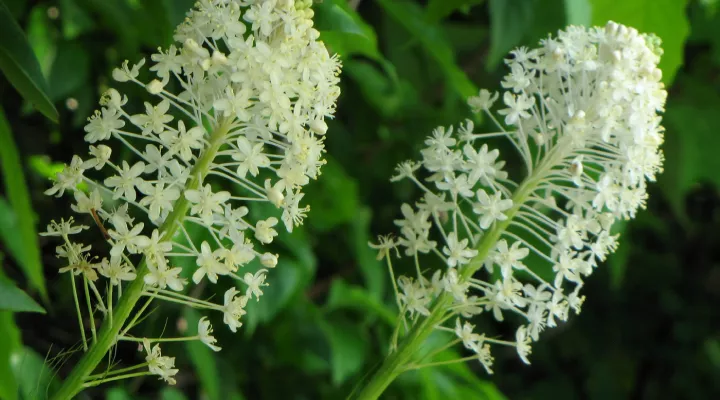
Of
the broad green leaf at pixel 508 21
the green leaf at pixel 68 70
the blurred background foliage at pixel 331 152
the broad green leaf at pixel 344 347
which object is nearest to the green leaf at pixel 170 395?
the blurred background foliage at pixel 331 152

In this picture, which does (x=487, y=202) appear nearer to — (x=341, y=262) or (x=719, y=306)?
(x=341, y=262)

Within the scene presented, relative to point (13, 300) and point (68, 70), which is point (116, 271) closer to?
point (13, 300)

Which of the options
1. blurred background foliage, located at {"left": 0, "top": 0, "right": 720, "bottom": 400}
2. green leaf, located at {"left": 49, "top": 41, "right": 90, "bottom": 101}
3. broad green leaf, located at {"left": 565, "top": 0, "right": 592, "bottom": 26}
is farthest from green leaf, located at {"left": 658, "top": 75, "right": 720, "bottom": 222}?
green leaf, located at {"left": 49, "top": 41, "right": 90, "bottom": 101}

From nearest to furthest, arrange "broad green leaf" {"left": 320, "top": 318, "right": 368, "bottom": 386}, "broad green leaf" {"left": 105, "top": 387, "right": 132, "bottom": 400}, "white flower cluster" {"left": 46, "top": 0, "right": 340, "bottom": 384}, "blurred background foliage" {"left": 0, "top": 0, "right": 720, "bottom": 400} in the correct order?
1. "white flower cluster" {"left": 46, "top": 0, "right": 340, "bottom": 384}
2. "blurred background foliage" {"left": 0, "top": 0, "right": 720, "bottom": 400}
3. "broad green leaf" {"left": 105, "top": 387, "right": 132, "bottom": 400}
4. "broad green leaf" {"left": 320, "top": 318, "right": 368, "bottom": 386}

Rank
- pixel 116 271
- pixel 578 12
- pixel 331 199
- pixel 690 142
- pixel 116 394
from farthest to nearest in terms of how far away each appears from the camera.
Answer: pixel 690 142 < pixel 331 199 < pixel 116 394 < pixel 578 12 < pixel 116 271

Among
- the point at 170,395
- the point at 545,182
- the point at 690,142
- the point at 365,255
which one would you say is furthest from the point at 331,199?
the point at 690,142

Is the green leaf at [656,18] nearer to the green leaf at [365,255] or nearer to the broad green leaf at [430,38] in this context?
the broad green leaf at [430,38]

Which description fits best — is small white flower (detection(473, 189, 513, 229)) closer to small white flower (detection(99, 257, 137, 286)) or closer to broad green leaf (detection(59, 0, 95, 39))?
small white flower (detection(99, 257, 137, 286))
